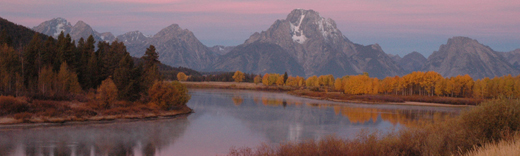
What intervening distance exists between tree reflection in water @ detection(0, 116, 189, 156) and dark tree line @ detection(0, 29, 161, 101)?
591 inches

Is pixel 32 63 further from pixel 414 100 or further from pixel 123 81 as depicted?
pixel 414 100

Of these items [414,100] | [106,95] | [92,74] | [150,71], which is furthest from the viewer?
[414,100]


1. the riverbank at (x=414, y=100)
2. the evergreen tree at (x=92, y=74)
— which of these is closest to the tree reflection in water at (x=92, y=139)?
the evergreen tree at (x=92, y=74)

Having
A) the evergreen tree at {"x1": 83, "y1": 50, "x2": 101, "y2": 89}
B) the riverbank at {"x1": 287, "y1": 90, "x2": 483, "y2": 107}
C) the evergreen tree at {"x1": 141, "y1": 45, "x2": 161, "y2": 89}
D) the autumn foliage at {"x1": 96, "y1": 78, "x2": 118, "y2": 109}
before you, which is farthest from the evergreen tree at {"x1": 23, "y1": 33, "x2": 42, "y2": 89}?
the riverbank at {"x1": 287, "y1": 90, "x2": 483, "y2": 107}

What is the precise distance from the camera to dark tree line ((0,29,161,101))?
48.3 metres

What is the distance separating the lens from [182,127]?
1593 inches

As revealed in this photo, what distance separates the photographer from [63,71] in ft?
170

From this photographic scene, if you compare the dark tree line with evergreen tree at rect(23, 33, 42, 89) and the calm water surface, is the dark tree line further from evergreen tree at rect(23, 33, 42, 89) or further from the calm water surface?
the calm water surface

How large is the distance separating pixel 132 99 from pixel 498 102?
46679 millimetres

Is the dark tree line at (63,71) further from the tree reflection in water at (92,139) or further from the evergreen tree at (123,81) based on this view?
the tree reflection in water at (92,139)

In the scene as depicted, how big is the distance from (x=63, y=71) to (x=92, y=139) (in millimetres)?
25679

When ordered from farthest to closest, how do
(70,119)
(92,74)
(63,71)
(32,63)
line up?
1. (92,74)
2. (32,63)
3. (63,71)
4. (70,119)

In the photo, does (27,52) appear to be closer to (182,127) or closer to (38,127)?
(38,127)

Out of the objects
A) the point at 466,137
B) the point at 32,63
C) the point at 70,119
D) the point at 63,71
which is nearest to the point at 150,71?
the point at 63,71
